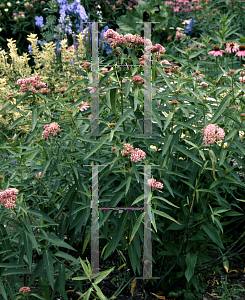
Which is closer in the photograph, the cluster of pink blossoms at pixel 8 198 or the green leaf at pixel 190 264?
the cluster of pink blossoms at pixel 8 198

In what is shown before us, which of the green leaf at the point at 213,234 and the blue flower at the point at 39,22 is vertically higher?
the blue flower at the point at 39,22

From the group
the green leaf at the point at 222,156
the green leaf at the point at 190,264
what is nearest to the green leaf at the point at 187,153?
the green leaf at the point at 222,156

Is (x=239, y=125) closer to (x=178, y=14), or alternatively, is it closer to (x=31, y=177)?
(x=31, y=177)

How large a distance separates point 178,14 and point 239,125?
7376mm

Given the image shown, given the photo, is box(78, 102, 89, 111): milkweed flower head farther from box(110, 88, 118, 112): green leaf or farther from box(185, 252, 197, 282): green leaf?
box(185, 252, 197, 282): green leaf

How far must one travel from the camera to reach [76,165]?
2.16m

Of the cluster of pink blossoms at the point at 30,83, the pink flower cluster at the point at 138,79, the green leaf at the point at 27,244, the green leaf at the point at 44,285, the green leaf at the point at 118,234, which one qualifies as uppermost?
the pink flower cluster at the point at 138,79

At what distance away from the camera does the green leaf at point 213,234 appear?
213 centimetres

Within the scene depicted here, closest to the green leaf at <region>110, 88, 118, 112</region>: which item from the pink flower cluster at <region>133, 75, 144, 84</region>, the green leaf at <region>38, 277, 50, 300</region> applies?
the pink flower cluster at <region>133, 75, 144, 84</region>

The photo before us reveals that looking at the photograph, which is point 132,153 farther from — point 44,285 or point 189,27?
point 189,27

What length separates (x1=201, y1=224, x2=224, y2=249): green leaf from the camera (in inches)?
83.7

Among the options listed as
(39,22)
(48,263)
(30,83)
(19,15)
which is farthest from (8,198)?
(19,15)

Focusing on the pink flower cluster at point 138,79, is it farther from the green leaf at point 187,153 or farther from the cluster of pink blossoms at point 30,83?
the cluster of pink blossoms at point 30,83

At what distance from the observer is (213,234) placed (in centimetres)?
215
